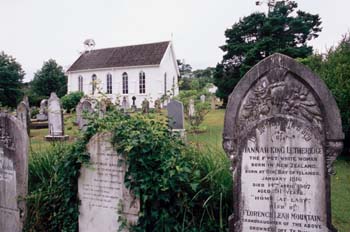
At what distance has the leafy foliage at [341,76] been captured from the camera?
8738mm

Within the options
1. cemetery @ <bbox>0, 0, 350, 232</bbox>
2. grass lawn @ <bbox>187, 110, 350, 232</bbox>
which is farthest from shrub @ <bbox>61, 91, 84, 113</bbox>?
cemetery @ <bbox>0, 0, 350, 232</bbox>

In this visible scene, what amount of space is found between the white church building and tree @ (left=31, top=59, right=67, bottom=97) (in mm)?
3922

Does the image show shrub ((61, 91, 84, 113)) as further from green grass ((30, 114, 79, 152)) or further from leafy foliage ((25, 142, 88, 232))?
leafy foliage ((25, 142, 88, 232))

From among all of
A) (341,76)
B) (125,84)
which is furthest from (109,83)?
(341,76)

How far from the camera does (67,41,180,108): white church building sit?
3775 cm

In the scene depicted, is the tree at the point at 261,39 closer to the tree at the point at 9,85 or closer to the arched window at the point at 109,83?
the arched window at the point at 109,83

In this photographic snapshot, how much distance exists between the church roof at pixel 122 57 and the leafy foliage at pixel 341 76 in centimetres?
2770

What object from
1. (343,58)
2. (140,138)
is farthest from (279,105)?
(343,58)

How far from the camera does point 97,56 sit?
1682 inches

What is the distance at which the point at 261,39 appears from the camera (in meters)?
30.9

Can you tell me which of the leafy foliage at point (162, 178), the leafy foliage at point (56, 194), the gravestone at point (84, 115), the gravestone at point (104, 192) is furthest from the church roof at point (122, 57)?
the gravestone at point (104, 192)

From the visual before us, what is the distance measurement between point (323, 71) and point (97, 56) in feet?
119

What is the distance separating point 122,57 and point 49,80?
485 inches

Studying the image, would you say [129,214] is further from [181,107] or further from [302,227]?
[181,107]
